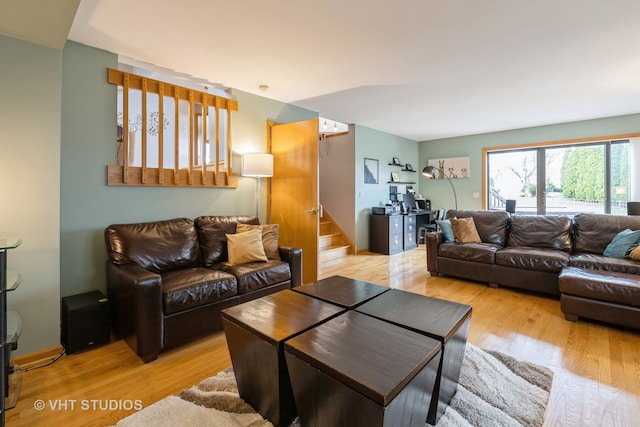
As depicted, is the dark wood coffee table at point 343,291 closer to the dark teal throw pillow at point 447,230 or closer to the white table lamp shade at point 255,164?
the white table lamp shade at point 255,164

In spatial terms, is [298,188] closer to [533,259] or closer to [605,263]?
[533,259]

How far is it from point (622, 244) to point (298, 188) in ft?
11.5

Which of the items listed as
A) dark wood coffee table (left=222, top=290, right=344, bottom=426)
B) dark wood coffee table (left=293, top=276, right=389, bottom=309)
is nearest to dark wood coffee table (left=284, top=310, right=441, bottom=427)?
dark wood coffee table (left=222, top=290, right=344, bottom=426)

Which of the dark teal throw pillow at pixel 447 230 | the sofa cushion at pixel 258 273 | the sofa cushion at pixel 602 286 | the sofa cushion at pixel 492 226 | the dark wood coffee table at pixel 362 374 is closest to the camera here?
the dark wood coffee table at pixel 362 374

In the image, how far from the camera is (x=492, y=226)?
4.05 m

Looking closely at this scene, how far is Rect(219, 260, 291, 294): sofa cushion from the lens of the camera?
254cm

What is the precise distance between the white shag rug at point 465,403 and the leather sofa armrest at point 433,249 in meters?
2.16

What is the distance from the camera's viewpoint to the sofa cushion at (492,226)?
157 inches

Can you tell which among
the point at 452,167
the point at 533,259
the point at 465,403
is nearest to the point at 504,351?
the point at 465,403

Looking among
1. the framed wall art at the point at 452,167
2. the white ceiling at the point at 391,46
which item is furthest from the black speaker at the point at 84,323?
the framed wall art at the point at 452,167

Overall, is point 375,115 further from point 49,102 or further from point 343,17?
point 49,102

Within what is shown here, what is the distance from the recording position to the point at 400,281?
387cm

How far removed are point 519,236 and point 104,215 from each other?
4681mm

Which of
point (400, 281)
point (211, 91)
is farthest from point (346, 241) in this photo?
point (211, 91)
